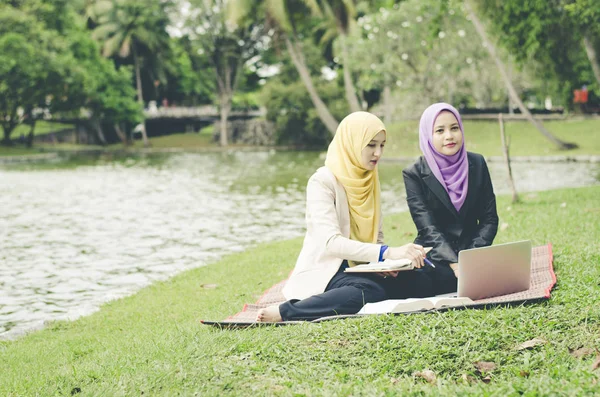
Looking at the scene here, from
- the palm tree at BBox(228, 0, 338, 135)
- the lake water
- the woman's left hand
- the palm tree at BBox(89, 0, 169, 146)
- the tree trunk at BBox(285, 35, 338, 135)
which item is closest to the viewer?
the woman's left hand

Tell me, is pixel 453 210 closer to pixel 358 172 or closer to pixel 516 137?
pixel 358 172

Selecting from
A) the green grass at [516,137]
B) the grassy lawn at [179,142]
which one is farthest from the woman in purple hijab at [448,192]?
the grassy lawn at [179,142]

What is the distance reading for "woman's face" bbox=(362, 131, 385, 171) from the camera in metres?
4.27

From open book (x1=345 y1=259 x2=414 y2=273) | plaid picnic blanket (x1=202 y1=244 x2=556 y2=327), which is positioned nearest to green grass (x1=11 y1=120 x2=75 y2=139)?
plaid picnic blanket (x1=202 y1=244 x2=556 y2=327)

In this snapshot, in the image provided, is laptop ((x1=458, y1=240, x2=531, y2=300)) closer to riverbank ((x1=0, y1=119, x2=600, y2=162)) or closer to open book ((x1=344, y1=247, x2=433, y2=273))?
open book ((x1=344, y1=247, x2=433, y2=273))

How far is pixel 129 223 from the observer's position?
11773 millimetres

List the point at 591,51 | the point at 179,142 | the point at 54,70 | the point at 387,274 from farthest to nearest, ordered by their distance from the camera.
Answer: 1. the point at 179,142
2. the point at 54,70
3. the point at 591,51
4. the point at 387,274

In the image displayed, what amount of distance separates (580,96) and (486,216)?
29.9 meters

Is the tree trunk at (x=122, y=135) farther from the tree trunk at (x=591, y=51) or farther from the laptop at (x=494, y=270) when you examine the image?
the laptop at (x=494, y=270)

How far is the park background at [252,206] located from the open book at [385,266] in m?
0.30

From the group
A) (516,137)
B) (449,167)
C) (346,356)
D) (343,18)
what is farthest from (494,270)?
(343,18)

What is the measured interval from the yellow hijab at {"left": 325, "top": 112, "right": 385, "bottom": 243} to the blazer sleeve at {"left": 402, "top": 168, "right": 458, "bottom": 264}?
372mm

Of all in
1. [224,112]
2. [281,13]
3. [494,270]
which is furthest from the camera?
[224,112]

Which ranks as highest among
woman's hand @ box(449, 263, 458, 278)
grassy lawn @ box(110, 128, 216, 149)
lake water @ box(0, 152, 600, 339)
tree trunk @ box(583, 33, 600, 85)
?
tree trunk @ box(583, 33, 600, 85)
